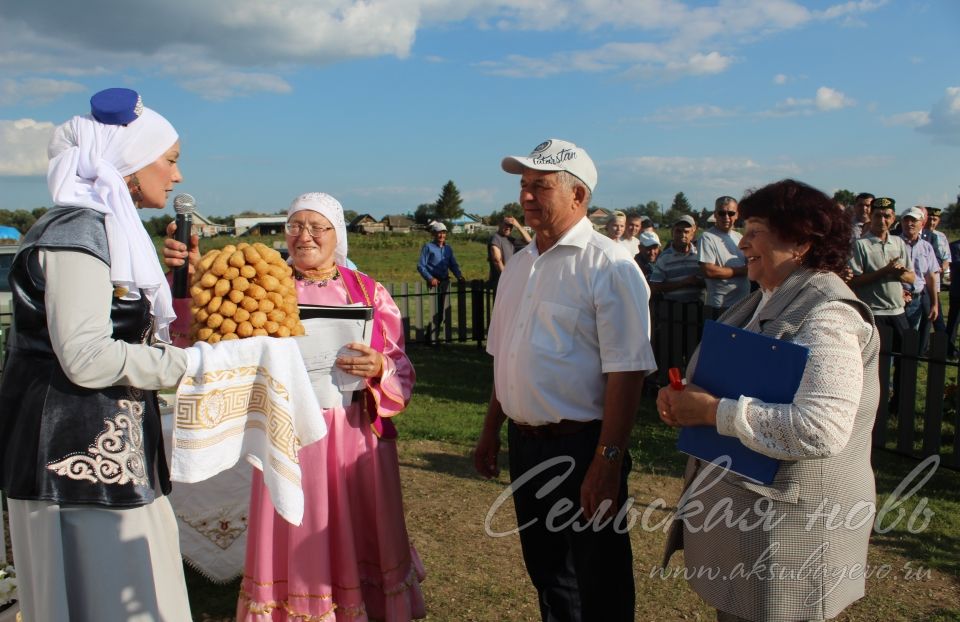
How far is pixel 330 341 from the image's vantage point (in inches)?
124

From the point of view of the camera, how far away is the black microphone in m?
2.95

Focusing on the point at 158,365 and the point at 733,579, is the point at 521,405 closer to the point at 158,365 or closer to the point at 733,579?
the point at 733,579

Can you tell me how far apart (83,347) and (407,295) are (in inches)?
406

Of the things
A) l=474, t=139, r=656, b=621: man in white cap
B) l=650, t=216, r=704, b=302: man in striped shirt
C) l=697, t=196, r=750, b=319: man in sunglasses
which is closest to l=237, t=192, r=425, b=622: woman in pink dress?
l=474, t=139, r=656, b=621: man in white cap

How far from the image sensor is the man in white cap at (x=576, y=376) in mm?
2754

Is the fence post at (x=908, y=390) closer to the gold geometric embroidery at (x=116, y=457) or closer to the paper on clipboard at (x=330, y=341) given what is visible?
the paper on clipboard at (x=330, y=341)

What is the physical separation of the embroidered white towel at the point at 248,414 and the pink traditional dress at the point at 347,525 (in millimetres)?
864

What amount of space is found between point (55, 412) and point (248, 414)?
0.54 meters

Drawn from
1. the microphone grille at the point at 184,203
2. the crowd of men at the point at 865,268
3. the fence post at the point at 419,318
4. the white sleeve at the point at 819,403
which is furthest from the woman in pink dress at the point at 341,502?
the fence post at the point at 419,318

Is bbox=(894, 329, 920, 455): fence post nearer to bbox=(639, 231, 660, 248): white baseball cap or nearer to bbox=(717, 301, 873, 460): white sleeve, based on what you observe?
bbox=(639, 231, 660, 248): white baseball cap

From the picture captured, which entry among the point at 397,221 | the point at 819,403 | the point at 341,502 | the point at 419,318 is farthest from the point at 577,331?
the point at 397,221

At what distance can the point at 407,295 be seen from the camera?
40.5 ft

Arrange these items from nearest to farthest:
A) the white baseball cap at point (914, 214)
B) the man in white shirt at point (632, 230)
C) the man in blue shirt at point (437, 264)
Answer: the white baseball cap at point (914, 214) → the man in white shirt at point (632, 230) → the man in blue shirt at point (437, 264)

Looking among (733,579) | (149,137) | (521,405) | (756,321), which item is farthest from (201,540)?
(756,321)
